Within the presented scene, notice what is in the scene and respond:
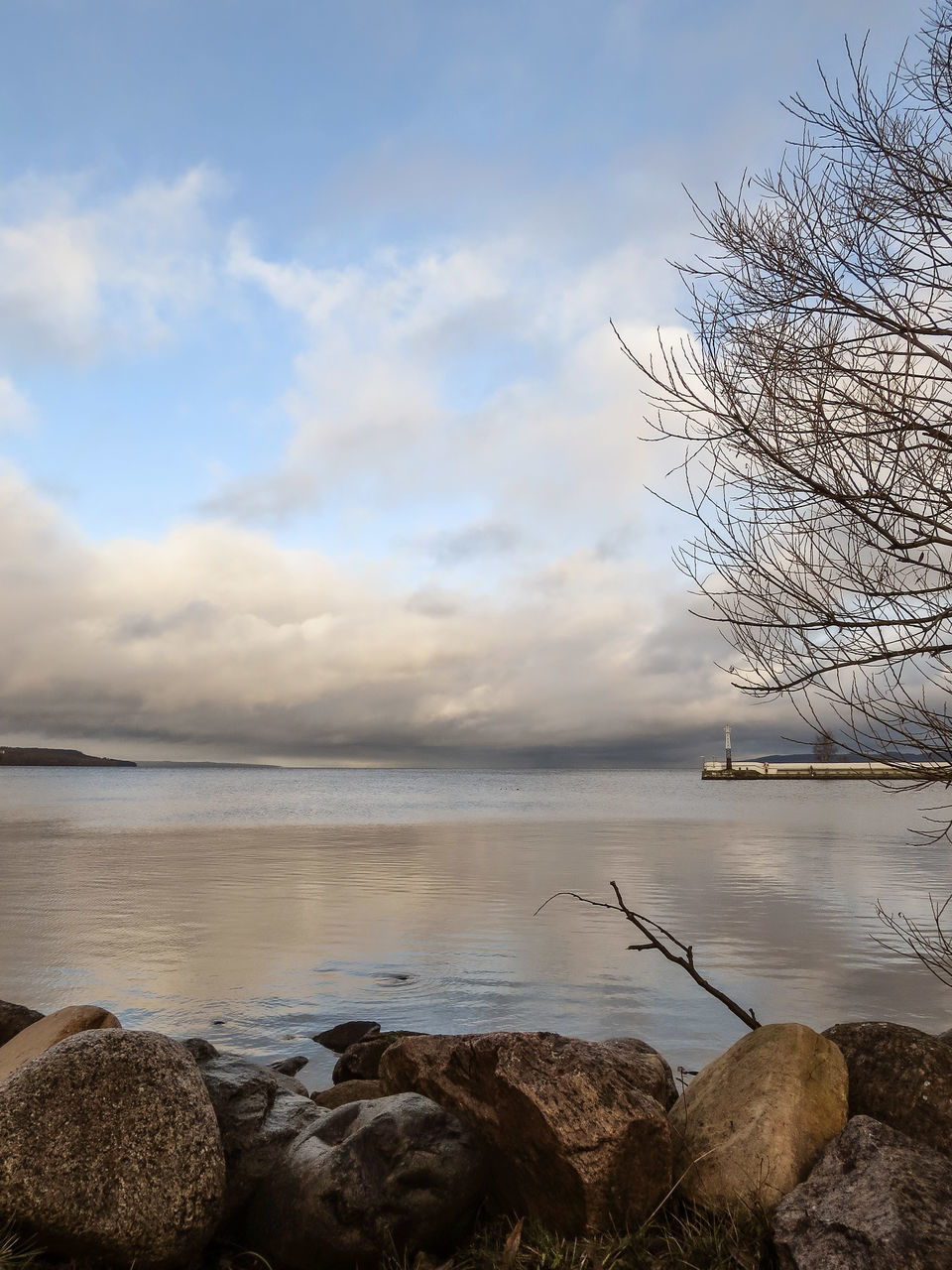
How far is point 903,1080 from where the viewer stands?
530 cm

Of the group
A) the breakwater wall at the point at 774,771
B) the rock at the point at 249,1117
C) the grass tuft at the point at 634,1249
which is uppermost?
the rock at the point at 249,1117

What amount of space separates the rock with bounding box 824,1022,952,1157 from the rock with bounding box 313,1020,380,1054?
6127mm

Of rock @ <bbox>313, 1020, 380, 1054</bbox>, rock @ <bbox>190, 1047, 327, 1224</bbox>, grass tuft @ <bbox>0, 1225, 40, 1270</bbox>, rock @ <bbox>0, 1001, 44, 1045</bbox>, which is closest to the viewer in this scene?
grass tuft @ <bbox>0, 1225, 40, 1270</bbox>

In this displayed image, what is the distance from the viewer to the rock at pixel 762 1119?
15.4ft

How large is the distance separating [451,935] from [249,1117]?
11.5 metres

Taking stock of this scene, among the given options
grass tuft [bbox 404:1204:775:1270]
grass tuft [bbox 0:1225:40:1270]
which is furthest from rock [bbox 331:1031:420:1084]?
grass tuft [bbox 0:1225:40:1270]

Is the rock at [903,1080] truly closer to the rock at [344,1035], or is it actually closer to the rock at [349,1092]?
the rock at [349,1092]

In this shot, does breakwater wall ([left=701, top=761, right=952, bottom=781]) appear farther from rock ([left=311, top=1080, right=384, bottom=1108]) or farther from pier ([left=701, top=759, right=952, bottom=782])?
rock ([left=311, top=1080, right=384, bottom=1108])

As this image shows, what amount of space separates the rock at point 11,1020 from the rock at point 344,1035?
2.96m

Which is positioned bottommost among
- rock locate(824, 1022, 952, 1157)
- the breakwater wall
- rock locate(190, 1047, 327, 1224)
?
the breakwater wall

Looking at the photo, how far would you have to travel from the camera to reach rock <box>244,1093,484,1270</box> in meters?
4.55

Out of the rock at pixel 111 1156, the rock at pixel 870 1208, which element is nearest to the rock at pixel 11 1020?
the rock at pixel 111 1156

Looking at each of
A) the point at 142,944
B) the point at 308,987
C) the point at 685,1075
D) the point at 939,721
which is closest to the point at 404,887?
the point at 142,944

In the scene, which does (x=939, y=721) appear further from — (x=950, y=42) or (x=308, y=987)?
(x=308, y=987)
